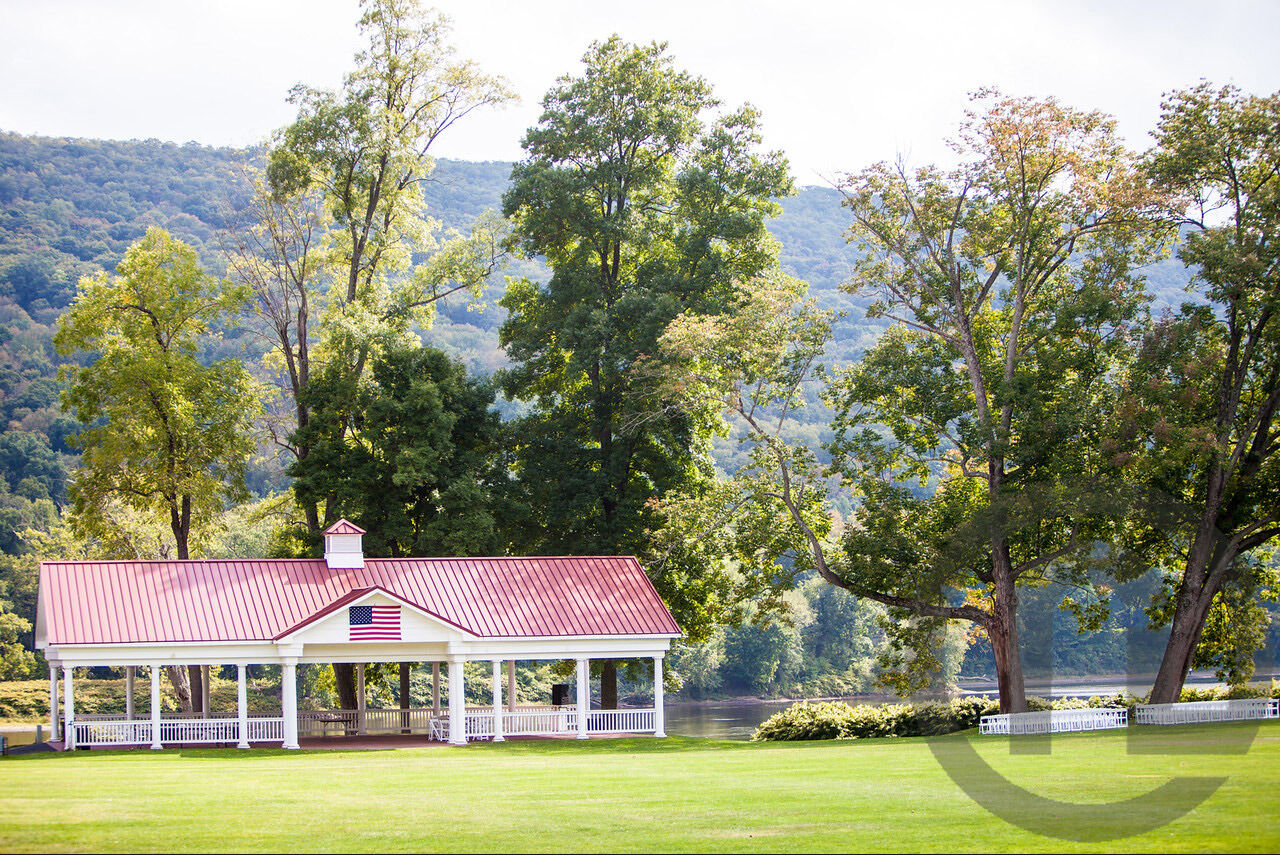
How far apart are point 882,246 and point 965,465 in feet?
22.6

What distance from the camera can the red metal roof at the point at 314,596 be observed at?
2934 cm

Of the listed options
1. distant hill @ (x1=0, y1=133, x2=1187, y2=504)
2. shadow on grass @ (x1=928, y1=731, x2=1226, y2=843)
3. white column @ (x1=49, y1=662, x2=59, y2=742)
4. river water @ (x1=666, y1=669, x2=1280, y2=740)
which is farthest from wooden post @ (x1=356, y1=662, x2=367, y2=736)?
distant hill @ (x1=0, y1=133, x2=1187, y2=504)

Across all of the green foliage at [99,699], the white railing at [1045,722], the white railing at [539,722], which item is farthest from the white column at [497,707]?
the green foliage at [99,699]

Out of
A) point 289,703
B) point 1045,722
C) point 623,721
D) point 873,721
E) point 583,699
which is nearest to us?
point 1045,722

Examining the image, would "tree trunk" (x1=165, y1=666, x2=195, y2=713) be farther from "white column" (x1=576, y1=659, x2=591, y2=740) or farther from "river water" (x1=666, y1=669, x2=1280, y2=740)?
"white column" (x1=576, y1=659, x2=591, y2=740)

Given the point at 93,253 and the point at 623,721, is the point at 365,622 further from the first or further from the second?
the point at 93,253

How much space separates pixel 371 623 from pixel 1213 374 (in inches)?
889

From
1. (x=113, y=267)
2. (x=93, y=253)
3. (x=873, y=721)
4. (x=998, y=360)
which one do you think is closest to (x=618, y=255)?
(x=998, y=360)

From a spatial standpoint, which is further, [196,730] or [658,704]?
[658,704]

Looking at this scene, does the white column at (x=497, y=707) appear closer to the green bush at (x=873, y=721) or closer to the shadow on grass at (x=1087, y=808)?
the green bush at (x=873, y=721)

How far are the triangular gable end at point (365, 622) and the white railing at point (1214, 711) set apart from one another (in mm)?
17536

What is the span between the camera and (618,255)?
1687 inches

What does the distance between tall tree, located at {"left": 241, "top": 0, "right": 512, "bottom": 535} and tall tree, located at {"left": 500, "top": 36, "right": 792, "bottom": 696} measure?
353 centimetres

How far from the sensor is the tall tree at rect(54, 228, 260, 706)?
3934 cm
